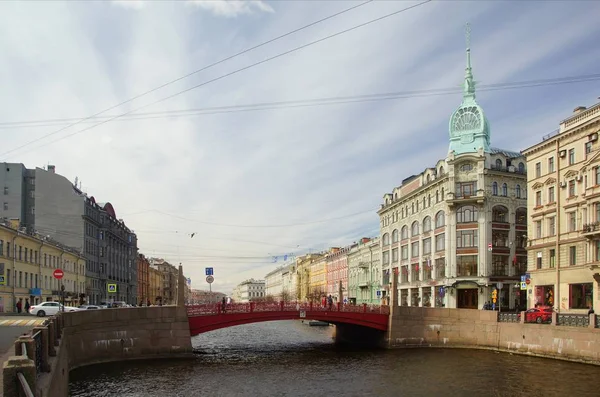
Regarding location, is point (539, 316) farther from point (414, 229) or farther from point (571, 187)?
point (414, 229)

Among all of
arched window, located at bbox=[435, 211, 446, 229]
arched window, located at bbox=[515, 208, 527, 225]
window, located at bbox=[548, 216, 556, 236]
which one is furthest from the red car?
arched window, located at bbox=[435, 211, 446, 229]

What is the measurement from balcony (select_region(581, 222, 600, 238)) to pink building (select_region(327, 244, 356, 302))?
80995mm

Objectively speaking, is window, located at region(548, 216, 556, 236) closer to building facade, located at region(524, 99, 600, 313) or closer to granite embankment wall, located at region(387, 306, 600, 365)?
building facade, located at region(524, 99, 600, 313)

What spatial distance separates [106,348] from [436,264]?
154 feet

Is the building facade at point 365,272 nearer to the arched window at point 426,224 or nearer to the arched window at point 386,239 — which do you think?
the arched window at point 386,239

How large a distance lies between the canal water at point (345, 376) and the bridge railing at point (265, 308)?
3.70 metres

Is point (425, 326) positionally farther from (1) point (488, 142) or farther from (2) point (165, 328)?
(1) point (488, 142)

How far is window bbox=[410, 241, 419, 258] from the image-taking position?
267ft

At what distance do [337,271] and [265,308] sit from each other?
8935 centimetres

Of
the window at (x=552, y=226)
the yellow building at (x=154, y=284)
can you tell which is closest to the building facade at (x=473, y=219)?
the window at (x=552, y=226)

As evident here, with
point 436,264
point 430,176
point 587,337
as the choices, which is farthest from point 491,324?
point 430,176

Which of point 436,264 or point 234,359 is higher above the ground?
point 436,264

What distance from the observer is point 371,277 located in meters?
105

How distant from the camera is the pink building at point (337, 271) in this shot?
128375mm
